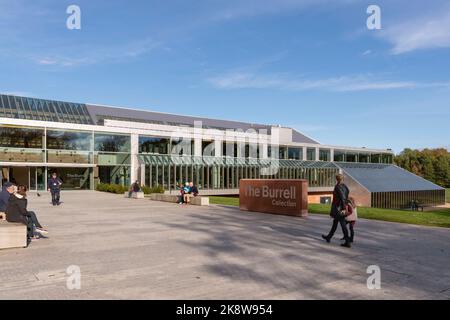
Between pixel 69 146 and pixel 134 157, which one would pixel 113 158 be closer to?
pixel 134 157

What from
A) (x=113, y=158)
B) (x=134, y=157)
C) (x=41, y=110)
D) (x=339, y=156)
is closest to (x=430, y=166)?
(x=339, y=156)

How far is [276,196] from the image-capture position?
1630cm

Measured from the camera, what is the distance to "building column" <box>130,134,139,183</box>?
129 feet

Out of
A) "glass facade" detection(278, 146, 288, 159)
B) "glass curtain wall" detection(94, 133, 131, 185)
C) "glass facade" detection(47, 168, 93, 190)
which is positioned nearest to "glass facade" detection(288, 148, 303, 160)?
"glass facade" detection(278, 146, 288, 159)

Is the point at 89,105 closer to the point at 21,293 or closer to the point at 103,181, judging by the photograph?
the point at 103,181

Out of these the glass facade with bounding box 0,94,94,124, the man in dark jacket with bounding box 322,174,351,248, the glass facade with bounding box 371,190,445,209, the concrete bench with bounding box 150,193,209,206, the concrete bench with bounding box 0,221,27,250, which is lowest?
the glass facade with bounding box 371,190,445,209

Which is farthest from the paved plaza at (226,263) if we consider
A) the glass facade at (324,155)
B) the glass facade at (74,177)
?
the glass facade at (324,155)

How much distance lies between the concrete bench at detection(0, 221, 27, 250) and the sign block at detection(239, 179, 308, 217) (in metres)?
10.0

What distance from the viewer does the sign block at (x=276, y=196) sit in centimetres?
1516

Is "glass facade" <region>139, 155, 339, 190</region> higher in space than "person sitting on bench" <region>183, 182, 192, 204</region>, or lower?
higher

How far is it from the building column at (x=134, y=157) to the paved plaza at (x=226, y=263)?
27279 mm

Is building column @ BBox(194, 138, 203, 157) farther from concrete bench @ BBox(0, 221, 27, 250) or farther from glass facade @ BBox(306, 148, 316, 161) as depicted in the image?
concrete bench @ BBox(0, 221, 27, 250)

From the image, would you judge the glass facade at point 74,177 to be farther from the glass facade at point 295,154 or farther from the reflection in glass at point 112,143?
the glass facade at point 295,154
